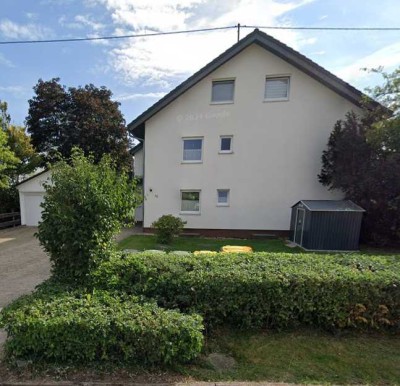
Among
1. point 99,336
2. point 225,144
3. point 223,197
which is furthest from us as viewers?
point 223,197

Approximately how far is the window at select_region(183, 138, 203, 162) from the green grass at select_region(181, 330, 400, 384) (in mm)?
10145

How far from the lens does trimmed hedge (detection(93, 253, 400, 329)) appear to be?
142 inches

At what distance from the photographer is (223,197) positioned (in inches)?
513

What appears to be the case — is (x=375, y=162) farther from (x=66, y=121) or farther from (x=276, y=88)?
(x=66, y=121)

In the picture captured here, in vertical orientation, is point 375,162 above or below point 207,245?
above

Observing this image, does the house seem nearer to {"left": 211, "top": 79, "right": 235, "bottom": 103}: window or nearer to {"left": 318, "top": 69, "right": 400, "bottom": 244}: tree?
{"left": 211, "top": 79, "right": 235, "bottom": 103}: window

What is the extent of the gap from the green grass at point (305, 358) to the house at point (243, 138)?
9.07m

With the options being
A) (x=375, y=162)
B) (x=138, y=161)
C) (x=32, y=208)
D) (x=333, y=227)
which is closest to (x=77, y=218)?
(x=333, y=227)

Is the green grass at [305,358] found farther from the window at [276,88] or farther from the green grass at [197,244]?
the window at [276,88]

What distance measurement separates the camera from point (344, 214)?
997 centimetres

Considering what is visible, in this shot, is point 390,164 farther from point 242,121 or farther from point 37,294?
point 37,294

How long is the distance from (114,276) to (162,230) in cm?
697

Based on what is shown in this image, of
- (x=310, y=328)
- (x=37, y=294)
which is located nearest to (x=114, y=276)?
(x=37, y=294)

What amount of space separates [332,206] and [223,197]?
489 cm
